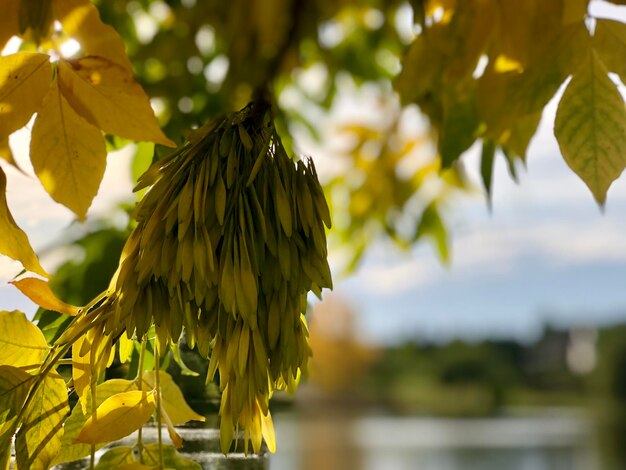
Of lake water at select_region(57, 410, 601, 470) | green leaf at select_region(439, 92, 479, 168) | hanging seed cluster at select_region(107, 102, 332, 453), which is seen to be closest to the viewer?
hanging seed cluster at select_region(107, 102, 332, 453)

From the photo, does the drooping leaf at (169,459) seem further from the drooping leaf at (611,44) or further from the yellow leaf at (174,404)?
the drooping leaf at (611,44)

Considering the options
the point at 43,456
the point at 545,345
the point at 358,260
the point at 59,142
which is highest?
the point at 545,345

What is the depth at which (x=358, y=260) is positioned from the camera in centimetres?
133

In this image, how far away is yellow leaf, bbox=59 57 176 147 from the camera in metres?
0.30

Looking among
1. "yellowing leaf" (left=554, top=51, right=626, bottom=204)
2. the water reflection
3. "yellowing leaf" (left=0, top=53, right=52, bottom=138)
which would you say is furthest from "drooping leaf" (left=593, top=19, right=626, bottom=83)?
the water reflection

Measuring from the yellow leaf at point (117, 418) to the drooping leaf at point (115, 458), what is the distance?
3 centimetres

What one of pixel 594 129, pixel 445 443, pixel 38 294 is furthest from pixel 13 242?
pixel 445 443

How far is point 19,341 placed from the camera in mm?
284

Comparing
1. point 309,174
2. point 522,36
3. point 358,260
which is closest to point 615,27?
point 522,36

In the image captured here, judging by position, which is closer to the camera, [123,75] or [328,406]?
[123,75]

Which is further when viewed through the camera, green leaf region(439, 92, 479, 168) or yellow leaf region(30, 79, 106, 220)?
green leaf region(439, 92, 479, 168)

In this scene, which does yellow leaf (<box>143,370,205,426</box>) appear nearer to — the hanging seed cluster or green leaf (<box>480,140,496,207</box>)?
the hanging seed cluster

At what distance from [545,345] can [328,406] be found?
3.97 metres

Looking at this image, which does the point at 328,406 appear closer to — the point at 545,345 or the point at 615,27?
the point at 545,345
